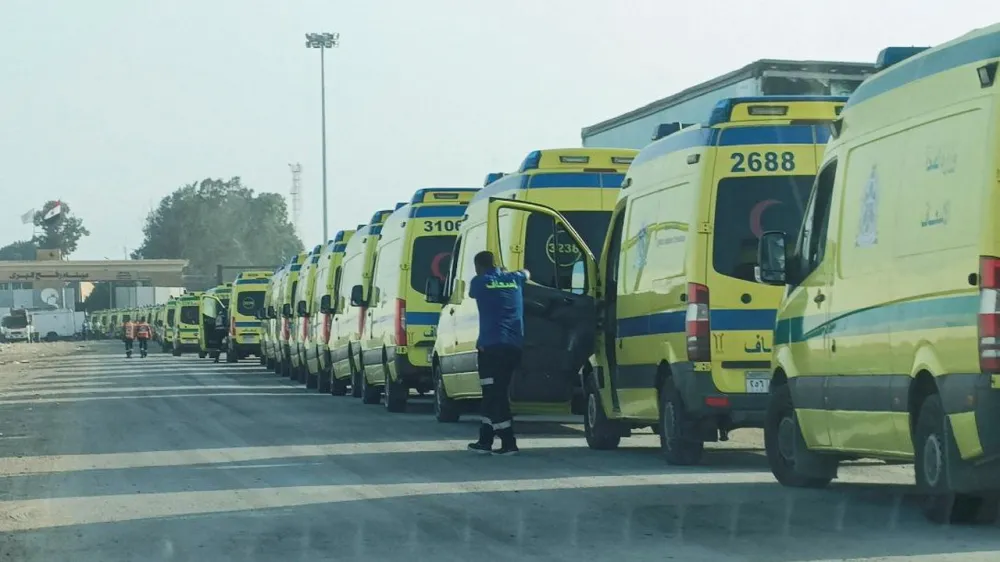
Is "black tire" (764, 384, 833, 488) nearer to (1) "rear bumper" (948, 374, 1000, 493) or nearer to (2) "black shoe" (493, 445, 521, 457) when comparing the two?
(1) "rear bumper" (948, 374, 1000, 493)

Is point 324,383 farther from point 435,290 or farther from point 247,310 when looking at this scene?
point 247,310

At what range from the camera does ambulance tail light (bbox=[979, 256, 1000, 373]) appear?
8.84m

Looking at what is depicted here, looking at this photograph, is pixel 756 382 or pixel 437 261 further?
pixel 437 261

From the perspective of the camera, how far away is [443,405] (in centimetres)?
2072

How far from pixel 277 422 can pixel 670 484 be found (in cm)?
953

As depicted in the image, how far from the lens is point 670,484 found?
12570mm

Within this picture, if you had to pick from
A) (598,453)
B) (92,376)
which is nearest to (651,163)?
(598,453)

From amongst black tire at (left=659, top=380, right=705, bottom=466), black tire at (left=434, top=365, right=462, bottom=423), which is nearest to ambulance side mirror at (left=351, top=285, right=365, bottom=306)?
black tire at (left=434, top=365, right=462, bottom=423)

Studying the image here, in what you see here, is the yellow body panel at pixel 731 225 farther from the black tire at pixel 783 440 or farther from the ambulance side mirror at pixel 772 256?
the ambulance side mirror at pixel 772 256

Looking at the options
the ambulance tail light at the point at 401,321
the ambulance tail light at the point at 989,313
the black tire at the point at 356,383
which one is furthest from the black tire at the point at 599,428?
the black tire at the point at 356,383

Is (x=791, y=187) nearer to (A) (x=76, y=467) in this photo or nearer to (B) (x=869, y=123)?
(B) (x=869, y=123)

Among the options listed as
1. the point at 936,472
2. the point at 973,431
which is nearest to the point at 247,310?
the point at 936,472

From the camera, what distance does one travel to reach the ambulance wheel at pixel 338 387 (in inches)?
1179

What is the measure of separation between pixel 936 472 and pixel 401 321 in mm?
13683
